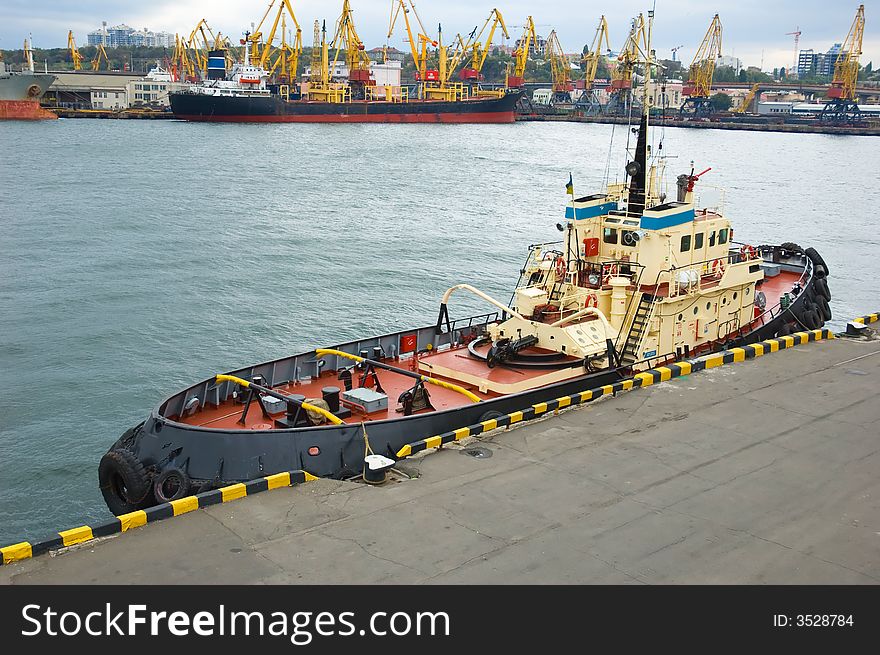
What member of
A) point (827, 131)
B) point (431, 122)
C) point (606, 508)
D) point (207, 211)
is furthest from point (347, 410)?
point (827, 131)

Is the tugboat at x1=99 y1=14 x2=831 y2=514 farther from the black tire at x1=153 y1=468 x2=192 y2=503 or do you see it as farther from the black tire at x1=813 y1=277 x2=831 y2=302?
the black tire at x1=813 y1=277 x2=831 y2=302

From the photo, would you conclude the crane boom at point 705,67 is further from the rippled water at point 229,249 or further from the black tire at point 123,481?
the black tire at point 123,481

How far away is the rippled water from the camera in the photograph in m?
22.2

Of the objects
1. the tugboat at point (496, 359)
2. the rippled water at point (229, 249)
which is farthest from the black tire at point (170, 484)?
the rippled water at point (229, 249)

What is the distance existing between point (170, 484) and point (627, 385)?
28.4 ft

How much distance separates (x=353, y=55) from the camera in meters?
133

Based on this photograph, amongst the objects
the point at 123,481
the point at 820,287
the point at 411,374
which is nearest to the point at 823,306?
the point at 820,287

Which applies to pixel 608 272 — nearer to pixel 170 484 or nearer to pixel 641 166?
pixel 641 166

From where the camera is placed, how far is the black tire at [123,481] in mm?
14125

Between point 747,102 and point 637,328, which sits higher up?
point 747,102

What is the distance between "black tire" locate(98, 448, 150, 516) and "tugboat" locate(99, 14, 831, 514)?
0.08 ft

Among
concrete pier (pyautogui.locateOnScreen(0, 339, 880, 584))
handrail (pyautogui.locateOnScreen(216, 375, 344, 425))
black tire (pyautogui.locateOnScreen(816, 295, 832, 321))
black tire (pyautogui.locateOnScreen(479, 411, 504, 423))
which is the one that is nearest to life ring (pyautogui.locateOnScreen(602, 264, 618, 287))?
concrete pier (pyautogui.locateOnScreen(0, 339, 880, 584))

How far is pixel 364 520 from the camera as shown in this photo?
36.8ft

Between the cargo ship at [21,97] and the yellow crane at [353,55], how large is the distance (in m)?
42.5
